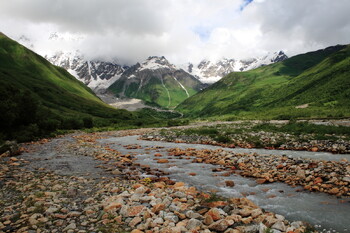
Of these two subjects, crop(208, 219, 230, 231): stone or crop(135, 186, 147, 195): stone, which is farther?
crop(135, 186, 147, 195): stone

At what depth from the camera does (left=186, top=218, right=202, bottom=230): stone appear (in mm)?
8703

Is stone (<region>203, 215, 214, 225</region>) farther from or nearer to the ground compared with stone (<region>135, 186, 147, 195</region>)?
farther from the ground

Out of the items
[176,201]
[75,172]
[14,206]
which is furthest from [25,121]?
[176,201]

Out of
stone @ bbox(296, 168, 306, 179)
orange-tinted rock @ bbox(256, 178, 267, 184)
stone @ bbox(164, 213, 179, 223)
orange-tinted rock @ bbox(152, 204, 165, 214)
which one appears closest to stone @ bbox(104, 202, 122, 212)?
orange-tinted rock @ bbox(152, 204, 165, 214)

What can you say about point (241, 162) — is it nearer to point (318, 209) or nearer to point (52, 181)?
point (318, 209)

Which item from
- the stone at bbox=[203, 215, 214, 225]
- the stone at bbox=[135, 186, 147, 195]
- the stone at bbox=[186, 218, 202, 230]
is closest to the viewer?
the stone at bbox=[186, 218, 202, 230]

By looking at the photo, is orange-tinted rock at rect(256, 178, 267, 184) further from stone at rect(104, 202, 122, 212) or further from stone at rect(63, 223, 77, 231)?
stone at rect(63, 223, 77, 231)

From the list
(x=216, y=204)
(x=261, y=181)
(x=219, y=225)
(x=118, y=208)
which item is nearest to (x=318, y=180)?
(x=261, y=181)

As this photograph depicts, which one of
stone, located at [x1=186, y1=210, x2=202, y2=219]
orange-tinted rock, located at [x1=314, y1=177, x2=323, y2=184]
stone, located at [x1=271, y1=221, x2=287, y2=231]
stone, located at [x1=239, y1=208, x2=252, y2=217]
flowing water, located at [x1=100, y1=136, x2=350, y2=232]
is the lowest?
flowing water, located at [x1=100, y1=136, x2=350, y2=232]

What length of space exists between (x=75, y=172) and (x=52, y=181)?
3.51 meters

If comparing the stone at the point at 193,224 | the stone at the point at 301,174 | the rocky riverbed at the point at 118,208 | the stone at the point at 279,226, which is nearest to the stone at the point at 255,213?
the rocky riverbed at the point at 118,208

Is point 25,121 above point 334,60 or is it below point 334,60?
below

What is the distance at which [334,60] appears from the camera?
18788 cm

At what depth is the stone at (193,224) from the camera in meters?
8.70
